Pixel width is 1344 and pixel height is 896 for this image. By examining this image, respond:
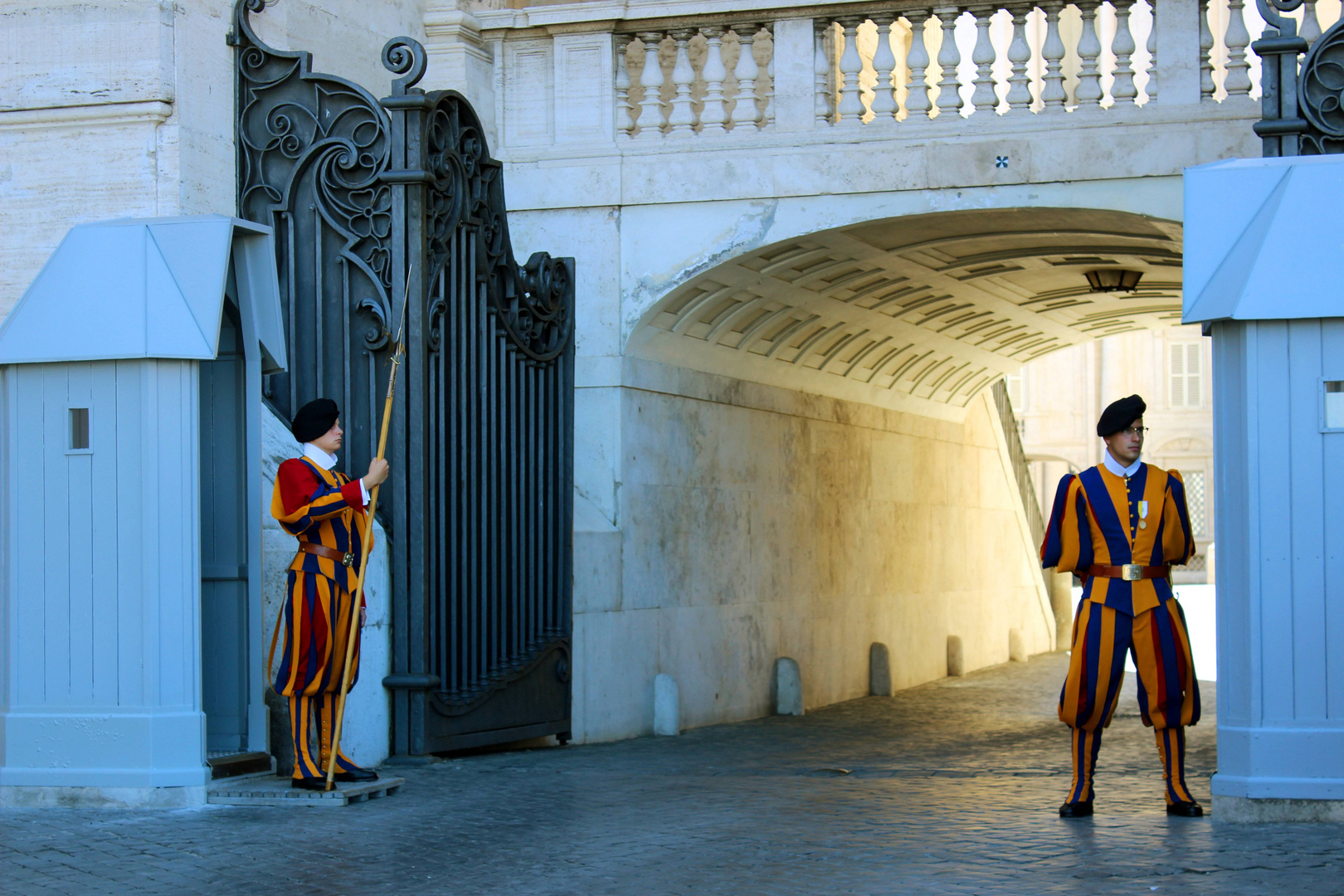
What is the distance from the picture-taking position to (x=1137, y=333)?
44406 millimetres

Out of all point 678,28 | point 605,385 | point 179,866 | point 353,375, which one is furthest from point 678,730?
point 179,866

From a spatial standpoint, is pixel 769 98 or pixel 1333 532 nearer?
pixel 1333 532

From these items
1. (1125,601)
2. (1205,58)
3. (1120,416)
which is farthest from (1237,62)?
(1125,601)

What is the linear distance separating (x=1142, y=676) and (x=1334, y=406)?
132 cm

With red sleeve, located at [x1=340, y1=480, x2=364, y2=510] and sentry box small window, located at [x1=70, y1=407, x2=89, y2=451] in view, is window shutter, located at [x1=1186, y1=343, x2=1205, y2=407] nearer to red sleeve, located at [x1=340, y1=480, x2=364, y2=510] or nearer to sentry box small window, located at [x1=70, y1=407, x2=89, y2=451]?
red sleeve, located at [x1=340, y1=480, x2=364, y2=510]

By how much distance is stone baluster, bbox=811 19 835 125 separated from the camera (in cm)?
1098

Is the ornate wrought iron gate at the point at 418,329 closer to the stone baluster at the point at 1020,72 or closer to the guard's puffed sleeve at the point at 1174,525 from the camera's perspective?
the stone baluster at the point at 1020,72

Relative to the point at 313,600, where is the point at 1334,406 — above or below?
above

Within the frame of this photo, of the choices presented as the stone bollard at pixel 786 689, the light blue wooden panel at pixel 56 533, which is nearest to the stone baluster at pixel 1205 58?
the stone bollard at pixel 786 689

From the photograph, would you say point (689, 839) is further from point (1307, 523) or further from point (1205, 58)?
point (1205, 58)

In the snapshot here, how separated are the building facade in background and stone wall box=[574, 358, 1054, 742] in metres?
26.7

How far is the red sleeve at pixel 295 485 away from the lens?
7.45m

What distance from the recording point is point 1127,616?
23.5ft

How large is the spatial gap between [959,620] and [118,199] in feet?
36.9
